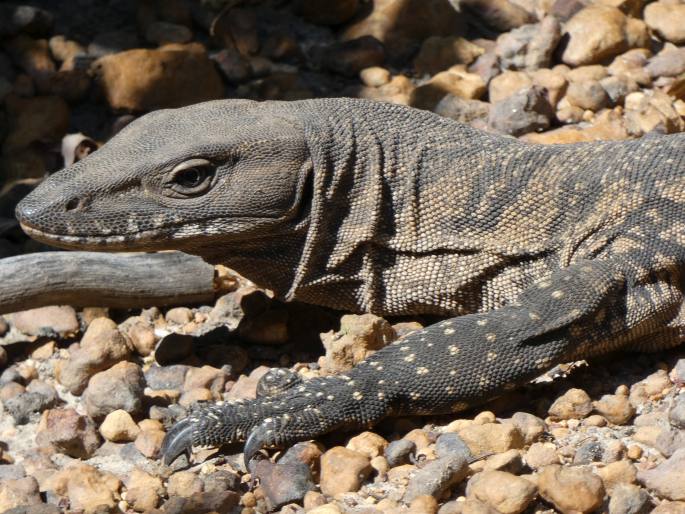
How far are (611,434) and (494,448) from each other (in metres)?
0.63

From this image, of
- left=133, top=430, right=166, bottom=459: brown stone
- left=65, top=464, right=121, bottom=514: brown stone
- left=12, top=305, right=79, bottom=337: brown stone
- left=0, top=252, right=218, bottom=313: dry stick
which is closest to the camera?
left=65, top=464, right=121, bottom=514: brown stone

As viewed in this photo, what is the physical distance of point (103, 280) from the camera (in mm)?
7402

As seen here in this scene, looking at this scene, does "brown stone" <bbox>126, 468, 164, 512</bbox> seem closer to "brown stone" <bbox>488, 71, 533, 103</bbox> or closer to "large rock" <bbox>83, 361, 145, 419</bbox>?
"large rock" <bbox>83, 361, 145, 419</bbox>

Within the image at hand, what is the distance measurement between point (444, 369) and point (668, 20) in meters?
5.04

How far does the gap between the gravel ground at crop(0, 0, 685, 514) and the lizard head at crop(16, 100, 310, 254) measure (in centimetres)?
75

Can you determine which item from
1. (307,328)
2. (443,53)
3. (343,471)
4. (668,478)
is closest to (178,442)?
(343,471)

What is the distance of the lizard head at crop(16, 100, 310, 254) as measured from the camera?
623 cm

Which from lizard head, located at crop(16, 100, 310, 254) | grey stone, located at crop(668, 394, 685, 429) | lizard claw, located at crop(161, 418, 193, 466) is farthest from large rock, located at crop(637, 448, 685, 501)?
lizard head, located at crop(16, 100, 310, 254)

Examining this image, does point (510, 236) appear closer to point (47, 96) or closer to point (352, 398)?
point (352, 398)

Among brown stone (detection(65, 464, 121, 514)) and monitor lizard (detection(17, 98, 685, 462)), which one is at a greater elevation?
monitor lizard (detection(17, 98, 685, 462))

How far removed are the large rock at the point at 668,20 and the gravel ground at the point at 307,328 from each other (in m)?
0.01

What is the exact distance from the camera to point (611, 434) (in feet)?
18.7

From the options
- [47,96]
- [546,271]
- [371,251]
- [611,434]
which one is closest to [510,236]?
[546,271]

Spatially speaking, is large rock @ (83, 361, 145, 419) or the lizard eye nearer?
the lizard eye
